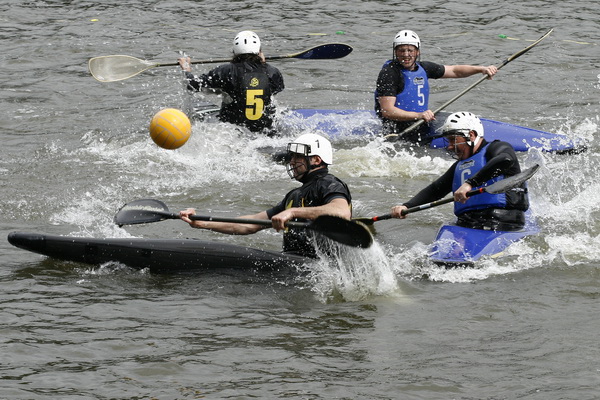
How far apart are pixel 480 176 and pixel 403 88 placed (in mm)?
3458

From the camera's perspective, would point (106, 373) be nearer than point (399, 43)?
Yes

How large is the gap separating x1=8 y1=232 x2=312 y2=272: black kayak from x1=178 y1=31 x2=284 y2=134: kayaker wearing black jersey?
3540 millimetres

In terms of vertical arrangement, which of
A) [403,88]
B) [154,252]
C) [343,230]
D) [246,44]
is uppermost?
[246,44]

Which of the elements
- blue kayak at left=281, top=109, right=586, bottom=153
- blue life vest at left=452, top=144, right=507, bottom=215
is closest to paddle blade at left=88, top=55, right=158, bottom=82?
blue kayak at left=281, top=109, right=586, bottom=153

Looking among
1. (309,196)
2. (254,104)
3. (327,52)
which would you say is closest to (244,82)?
(254,104)

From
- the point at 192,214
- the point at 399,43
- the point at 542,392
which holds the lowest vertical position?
the point at 542,392

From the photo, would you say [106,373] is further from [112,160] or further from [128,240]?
[112,160]

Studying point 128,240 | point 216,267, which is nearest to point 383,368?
point 216,267

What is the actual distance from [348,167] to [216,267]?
336 cm

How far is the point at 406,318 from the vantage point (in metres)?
6.50

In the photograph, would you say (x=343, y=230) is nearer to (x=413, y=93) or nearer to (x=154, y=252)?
(x=154, y=252)

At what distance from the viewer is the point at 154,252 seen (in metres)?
7.42

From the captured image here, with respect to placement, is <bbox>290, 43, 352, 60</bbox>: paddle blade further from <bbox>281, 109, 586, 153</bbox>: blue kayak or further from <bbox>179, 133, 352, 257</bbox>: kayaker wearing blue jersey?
<bbox>179, 133, 352, 257</bbox>: kayaker wearing blue jersey

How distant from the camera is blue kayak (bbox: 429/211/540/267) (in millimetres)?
7152
